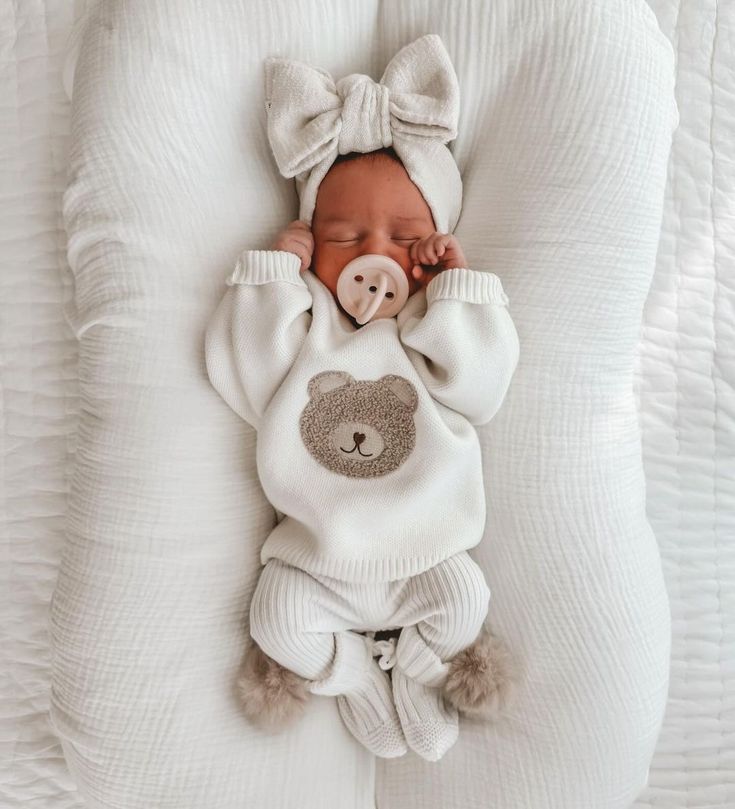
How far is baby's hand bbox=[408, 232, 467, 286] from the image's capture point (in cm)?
105

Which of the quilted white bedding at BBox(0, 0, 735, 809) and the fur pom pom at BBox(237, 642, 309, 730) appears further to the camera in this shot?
the quilted white bedding at BBox(0, 0, 735, 809)

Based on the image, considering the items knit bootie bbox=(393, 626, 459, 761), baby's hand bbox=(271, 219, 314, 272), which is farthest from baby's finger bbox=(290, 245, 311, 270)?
knit bootie bbox=(393, 626, 459, 761)

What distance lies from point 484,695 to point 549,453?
0.33 meters

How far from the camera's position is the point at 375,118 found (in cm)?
109

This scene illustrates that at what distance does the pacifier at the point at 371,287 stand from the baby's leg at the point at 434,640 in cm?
36

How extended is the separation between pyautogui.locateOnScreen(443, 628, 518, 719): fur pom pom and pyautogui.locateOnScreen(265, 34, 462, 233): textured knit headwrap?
592 millimetres

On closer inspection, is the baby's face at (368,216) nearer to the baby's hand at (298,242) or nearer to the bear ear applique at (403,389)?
the baby's hand at (298,242)

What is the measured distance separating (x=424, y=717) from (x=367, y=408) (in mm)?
418

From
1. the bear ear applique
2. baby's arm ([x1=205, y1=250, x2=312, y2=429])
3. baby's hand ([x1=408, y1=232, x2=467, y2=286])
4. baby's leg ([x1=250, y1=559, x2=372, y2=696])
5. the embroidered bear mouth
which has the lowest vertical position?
baby's leg ([x1=250, y1=559, x2=372, y2=696])

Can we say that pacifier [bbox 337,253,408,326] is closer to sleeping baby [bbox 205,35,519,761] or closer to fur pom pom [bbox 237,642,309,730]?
sleeping baby [bbox 205,35,519,761]

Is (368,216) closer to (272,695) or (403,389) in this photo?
(403,389)

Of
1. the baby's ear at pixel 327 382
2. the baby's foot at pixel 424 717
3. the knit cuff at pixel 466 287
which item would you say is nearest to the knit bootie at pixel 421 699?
the baby's foot at pixel 424 717

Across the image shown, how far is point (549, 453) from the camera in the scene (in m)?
1.07

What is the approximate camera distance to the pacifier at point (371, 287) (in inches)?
41.4
